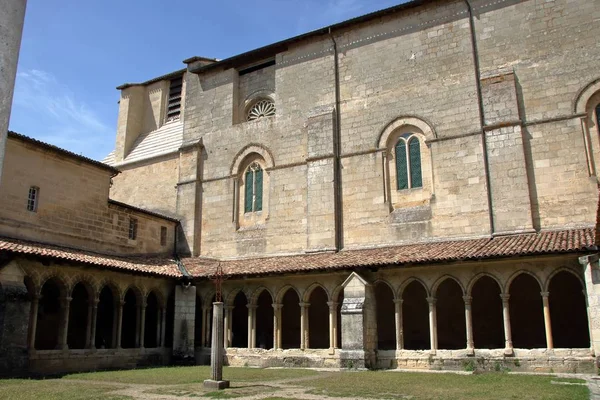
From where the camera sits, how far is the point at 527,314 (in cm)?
1888

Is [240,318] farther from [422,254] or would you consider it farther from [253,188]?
[422,254]

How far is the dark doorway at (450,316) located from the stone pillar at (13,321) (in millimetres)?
13251

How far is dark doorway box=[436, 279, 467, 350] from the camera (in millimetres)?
19672

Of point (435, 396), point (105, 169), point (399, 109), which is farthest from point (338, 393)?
point (105, 169)

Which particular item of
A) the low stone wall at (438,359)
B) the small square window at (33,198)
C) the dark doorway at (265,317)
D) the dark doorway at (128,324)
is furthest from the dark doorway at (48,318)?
the dark doorway at (265,317)

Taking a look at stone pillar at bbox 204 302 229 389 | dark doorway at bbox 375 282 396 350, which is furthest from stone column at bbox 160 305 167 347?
stone pillar at bbox 204 302 229 389

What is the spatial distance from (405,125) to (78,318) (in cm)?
1404

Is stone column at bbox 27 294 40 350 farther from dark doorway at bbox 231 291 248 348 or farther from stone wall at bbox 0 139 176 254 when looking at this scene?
dark doorway at bbox 231 291 248 348

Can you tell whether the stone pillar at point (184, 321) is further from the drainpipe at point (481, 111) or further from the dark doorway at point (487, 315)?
the drainpipe at point (481, 111)

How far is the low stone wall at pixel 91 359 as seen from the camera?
1543cm

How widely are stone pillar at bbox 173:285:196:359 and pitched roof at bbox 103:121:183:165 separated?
28.0ft

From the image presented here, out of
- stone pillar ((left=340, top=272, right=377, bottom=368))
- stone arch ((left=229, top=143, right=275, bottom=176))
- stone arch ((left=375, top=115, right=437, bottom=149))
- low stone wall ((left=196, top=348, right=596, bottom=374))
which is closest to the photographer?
low stone wall ((left=196, top=348, right=596, bottom=374))

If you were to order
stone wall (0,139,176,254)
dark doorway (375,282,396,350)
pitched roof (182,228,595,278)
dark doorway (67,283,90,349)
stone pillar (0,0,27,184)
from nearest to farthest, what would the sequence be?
stone pillar (0,0,27,184), pitched roof (182,228,595,278), stone wall (0,139,176,254), dark doorway (67,283,90,349), dark doorway (375,282,396,350)

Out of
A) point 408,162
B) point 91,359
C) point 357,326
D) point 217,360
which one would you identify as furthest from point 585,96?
point 91,359
